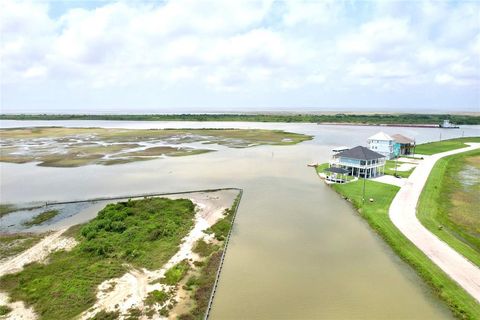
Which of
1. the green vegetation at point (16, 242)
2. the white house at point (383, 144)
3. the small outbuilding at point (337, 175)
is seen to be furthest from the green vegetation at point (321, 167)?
the green vegetation at point (16, 242)

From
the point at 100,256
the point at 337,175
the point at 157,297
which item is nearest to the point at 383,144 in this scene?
the point at 337,175

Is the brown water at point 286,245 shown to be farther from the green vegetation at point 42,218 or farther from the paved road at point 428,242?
the green vegetation at point 42,218

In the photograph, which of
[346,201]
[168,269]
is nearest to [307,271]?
[168,269]

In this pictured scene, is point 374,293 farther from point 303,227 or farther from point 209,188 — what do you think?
point 209,188

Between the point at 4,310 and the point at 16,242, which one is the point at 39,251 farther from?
the point at 4,310

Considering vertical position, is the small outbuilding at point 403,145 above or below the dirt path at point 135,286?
above
